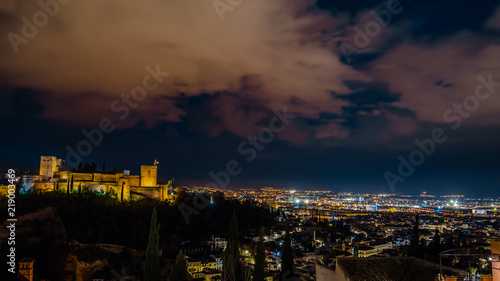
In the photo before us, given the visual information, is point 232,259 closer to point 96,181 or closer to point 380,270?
point 380,270

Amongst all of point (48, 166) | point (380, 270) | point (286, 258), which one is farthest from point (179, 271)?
point (48, 166)

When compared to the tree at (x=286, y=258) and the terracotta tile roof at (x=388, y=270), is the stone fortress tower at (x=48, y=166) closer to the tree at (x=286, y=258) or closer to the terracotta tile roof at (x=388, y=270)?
the tree at (x=286, y=258)

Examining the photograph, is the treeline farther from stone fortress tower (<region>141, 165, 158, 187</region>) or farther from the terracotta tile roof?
the terracotta tile roof

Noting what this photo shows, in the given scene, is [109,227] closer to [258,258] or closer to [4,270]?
[4,270]

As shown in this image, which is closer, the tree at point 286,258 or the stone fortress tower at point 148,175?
the tree at point 286,258

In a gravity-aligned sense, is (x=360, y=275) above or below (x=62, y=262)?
above

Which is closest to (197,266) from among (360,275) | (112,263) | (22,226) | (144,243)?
(144,243)

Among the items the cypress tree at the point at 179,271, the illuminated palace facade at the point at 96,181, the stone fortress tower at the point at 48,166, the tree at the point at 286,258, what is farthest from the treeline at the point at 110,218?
the cypress tree at the point at 179,271

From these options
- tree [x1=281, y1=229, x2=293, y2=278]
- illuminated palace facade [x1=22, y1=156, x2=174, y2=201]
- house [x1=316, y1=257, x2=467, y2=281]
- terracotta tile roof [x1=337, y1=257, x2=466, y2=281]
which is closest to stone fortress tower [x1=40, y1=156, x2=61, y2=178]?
illuminated palace facade [x1=22, y1=156, x2=174, y2=201]
